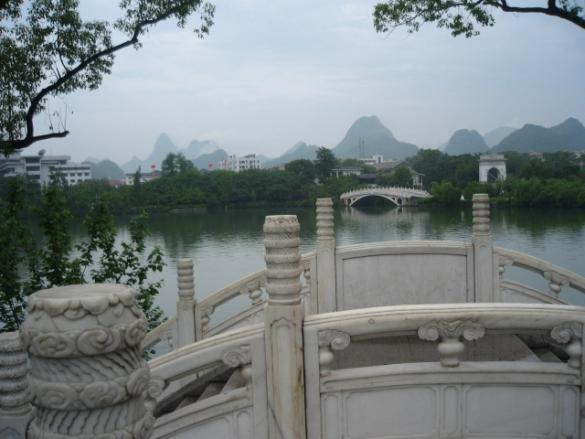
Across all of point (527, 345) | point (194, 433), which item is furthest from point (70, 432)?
point (527, 345)

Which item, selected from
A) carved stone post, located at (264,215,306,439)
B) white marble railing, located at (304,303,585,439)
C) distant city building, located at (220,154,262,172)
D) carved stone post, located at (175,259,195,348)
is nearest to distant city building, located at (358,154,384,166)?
distant city building, located at (220,154,262,172)

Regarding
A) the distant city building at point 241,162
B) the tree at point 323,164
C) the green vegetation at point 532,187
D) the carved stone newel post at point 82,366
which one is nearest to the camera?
the carved stone newel post at point 82,366

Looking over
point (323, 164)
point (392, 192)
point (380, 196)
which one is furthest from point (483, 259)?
point (323, 164)

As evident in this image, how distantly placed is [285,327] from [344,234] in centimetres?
2231

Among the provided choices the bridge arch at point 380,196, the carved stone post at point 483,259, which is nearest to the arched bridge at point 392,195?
the bridge arch at point 380,196

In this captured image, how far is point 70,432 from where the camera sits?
3.87 feet

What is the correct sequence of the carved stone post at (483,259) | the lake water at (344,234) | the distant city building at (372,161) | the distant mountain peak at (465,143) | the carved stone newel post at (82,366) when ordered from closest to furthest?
the carved stone newel post at (82,366)
the carved stone post at (483,259)
the lake water at (344,234)
the distant city building at (372,161)
the distant mountain peak at (465,143)

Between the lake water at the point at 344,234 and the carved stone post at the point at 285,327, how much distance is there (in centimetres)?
1005

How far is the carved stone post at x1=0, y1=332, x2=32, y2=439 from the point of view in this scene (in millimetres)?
1884

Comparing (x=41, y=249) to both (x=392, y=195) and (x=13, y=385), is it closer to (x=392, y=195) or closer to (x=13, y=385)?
(x=13, y=385)

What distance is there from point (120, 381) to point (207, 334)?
421 centimetres

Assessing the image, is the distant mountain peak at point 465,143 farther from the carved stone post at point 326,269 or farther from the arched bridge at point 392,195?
the carved stone post at point 326,269

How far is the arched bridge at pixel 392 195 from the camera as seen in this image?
122 ft

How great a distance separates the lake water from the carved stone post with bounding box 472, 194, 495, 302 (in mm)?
8148
